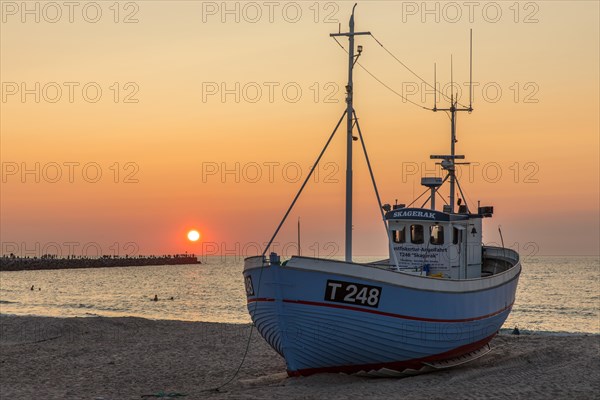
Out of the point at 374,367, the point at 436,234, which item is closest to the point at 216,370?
the point at 374,367

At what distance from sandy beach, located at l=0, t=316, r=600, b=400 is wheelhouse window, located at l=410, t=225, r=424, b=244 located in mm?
4504

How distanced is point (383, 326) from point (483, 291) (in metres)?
→ 5.47

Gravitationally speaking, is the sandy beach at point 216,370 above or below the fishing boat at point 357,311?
below

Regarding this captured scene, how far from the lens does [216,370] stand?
26719mm

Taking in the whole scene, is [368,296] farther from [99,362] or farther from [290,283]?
[99,362]

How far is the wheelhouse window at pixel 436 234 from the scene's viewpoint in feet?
85.9

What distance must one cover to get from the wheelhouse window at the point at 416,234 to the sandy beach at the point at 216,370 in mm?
4504

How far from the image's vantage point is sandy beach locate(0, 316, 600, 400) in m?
20.3

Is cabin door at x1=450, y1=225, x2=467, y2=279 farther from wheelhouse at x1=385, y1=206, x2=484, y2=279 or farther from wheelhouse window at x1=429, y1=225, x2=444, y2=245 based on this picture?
wheelhouse window at x1=429, y1=225, x2=444, y2=245

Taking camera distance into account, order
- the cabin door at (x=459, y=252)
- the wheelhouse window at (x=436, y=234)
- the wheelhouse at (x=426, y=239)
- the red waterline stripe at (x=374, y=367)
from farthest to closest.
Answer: the cabin door at (x=459, y=252) < the wheelhouse window at (x=436, y=234) < the wheelhouse at (x=426, y=239) < the red waterline stripe at (x=374, y=367)

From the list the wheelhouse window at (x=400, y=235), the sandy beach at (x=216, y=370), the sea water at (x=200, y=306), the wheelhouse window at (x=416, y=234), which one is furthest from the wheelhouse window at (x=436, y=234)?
the sea water at (x=200, y=306)

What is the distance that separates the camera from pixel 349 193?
2172 cm

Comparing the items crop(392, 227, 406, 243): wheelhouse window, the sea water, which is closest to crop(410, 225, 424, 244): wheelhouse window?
crop(392, 227, 406, 243): wheelhouse window

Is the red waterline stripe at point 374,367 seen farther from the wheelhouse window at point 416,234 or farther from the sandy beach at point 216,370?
the wheelhouse window at point 416,234
